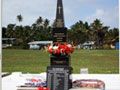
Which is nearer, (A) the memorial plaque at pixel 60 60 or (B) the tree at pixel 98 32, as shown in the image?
(A) the memorial plaque at pixel 60 60

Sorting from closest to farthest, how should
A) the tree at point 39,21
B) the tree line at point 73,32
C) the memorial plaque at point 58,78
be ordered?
the memorial plaque at point 58,78
the tree line at point 73,32
the tree at point 39,21

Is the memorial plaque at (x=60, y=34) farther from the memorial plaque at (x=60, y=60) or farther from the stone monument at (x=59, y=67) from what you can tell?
the memorial plaque at (x=60, y=60)

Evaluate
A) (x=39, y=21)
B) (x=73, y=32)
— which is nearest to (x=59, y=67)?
(x=73, y=32)

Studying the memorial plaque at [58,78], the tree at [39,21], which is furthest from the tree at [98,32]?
the memorial plaque at [58,78]

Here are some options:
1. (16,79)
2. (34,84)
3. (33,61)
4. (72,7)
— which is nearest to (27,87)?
(34,84)

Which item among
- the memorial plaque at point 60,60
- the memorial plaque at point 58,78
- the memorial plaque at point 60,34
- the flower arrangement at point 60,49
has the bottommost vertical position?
the memorial plaque at point 58,78

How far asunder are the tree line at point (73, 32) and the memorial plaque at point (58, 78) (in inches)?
28.9

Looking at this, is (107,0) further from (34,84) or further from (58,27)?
(34,84)

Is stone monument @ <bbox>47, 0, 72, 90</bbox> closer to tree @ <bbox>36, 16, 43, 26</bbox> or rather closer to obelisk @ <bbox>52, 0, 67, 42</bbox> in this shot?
obelisk @ <bbox>52, 0, 67, 42</bbox>

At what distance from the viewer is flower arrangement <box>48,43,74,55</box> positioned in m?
2.51

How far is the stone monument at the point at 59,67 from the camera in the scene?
2.48 m

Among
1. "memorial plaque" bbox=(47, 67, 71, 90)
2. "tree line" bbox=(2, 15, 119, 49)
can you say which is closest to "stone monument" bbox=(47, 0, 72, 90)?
"memorial plaque" bbox=(47, 67, 71, 90)

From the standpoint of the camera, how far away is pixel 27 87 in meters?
2.51

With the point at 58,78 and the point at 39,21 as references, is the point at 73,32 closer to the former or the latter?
the point at 39,21
